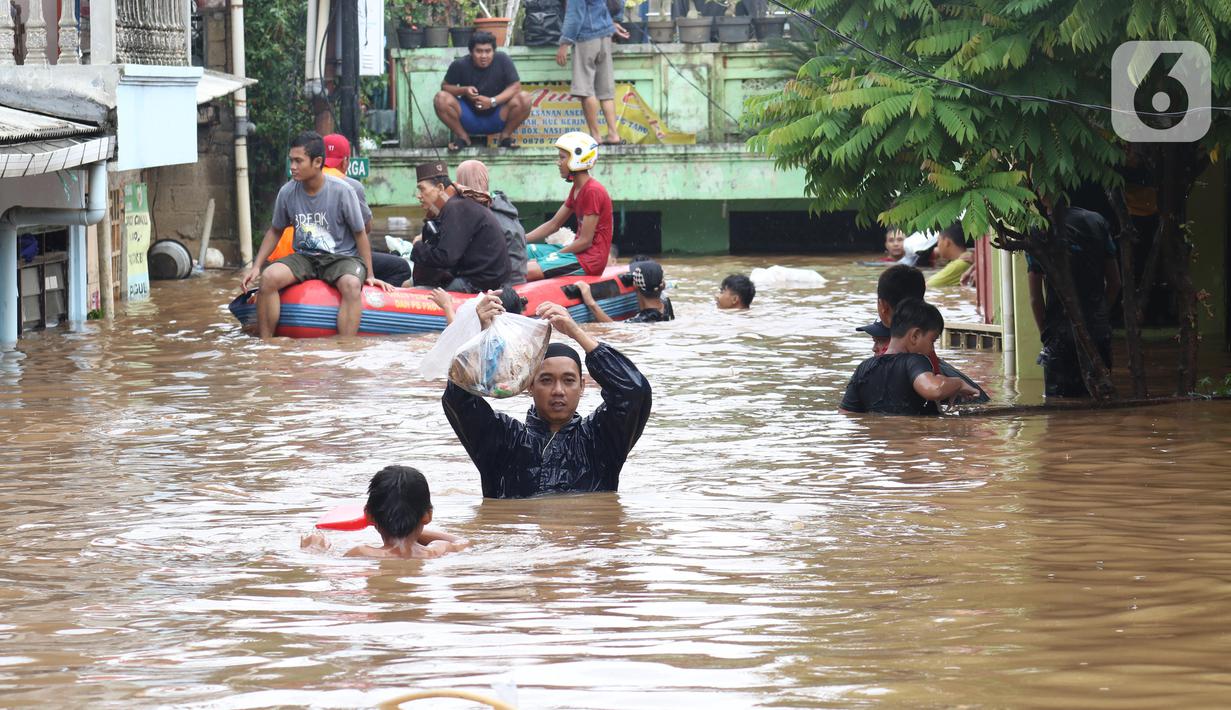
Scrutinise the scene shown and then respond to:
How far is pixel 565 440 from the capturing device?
23.5ft

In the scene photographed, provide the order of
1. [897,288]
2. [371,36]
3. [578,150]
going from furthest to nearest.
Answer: [371,36] < [578,150] < [897,288]

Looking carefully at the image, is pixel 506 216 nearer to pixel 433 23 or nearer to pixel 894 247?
pixel 894 247

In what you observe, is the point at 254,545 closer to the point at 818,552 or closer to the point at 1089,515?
the point at 818,552

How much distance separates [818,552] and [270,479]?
10.4 feet

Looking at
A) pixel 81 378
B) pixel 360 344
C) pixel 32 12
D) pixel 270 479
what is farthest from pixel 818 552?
pixel 32 12

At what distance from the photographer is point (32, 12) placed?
13.8 m

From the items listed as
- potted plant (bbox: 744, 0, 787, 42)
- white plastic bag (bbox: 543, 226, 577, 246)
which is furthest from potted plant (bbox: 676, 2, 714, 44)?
white plastic bag (bbox: 543, 226, 577, 246)

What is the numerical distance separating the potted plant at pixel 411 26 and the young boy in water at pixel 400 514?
17.4 metres

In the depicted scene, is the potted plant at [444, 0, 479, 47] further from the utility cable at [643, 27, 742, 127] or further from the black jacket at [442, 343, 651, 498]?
the black jacket at [442, 343, 651, 498]

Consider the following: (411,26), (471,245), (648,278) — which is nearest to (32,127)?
(471,245)

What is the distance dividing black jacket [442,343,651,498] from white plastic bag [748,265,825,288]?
11.3m

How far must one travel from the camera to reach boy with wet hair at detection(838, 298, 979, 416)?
910 centimetres

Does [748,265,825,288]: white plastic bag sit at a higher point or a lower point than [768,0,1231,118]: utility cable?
lower

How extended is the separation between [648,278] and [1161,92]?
6.61 m
